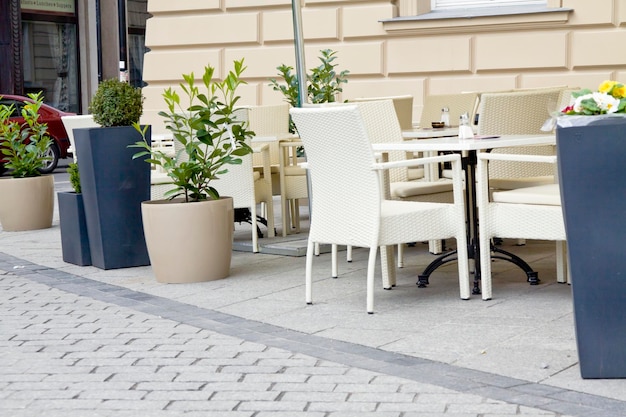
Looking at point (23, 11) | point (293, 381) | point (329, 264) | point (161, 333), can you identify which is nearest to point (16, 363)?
point (161, 333)

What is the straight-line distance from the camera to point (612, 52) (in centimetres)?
973

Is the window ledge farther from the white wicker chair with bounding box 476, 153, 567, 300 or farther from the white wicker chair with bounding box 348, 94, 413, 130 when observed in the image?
the white wicker chair with bounding box 476, 153, 567, 300

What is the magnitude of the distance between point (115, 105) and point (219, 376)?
3259mm

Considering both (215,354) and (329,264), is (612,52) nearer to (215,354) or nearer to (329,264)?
(329,264)

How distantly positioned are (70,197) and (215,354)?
123 inches

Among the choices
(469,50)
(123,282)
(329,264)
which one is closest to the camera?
(123,282)

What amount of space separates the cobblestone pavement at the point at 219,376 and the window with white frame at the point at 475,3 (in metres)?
5.85

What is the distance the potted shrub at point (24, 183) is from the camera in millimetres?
9586

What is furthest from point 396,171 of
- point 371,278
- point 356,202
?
point 371,278

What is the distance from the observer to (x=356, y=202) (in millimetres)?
5523

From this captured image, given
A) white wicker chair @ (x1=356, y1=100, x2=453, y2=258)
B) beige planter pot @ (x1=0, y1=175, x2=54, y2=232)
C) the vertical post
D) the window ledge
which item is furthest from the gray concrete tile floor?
the vertical post

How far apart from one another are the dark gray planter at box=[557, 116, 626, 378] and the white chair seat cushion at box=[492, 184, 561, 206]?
1.33 metres

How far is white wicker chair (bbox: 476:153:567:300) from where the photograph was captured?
543cm

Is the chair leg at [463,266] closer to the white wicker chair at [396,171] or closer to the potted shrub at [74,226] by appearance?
the white wicker chair at [396,171]
